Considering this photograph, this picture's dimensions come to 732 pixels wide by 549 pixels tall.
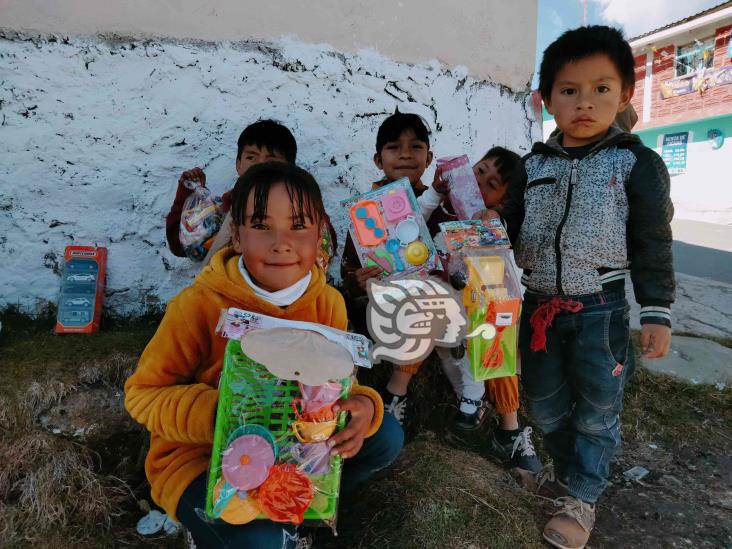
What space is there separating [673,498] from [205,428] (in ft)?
6.92

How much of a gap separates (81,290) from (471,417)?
82.3 inches

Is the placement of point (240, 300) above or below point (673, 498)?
above

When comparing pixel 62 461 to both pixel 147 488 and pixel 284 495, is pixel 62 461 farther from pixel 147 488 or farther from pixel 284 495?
pixel 284 495

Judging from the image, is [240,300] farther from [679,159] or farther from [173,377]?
[679,159]

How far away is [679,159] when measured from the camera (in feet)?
48.8

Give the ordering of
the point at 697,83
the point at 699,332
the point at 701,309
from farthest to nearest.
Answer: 1. the point at 697,83
2. the point at 701,309
3. the point at 699,332

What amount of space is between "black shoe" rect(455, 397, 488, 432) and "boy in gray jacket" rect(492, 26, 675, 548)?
0.52 metres

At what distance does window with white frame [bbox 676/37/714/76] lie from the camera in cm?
1357

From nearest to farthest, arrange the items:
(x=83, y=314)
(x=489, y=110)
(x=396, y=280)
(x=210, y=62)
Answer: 1. (x=396, y=280)
2. (x=83, y=314)
3. (x=210, y=62)
4. (x=489, y=110)

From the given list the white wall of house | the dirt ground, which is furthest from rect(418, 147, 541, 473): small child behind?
the white wall of house

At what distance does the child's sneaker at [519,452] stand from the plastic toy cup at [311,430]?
1.41m

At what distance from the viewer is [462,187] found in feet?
6.48

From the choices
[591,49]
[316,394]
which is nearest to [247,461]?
[316,394]

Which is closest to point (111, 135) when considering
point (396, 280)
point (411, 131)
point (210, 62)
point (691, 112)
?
point (210, 62)
